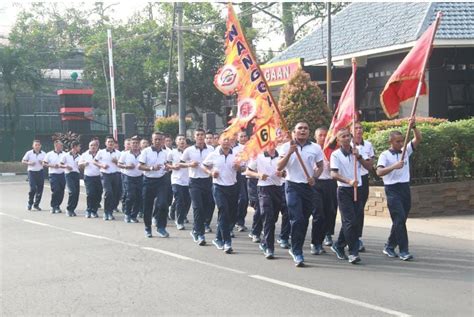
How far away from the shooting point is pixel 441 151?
13773 millimetres

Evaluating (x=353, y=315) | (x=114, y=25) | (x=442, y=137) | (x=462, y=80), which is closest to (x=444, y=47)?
(x=462, y=80)

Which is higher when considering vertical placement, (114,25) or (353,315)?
(114,25)

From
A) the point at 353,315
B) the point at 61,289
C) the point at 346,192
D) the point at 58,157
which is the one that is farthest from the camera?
the point at 58,157

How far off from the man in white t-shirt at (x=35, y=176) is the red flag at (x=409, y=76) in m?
10.4

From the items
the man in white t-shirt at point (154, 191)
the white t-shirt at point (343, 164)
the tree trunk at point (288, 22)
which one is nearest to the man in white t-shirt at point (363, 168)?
the white t-shirt at point (343, 164)

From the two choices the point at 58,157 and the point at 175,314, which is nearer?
the point at 175,314

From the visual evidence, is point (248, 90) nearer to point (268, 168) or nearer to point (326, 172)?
point (268, 168)

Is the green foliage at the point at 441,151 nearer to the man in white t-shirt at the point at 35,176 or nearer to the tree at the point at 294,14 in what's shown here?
the man in white t-shirt at the point at 35,176

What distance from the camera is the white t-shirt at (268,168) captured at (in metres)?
9.41

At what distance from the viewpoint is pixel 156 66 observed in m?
37.2

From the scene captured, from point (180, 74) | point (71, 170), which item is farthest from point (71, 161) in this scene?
point (180, 74)

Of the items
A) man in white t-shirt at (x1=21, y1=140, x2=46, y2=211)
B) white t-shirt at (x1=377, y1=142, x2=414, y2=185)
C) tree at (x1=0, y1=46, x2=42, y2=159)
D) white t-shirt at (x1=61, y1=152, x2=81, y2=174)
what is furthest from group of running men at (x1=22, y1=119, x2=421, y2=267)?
tree at (x1=0, y1=46, x2=42, y2=159)

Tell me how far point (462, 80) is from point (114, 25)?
27.1 m

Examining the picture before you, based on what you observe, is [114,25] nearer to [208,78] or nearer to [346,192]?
[208,78]
